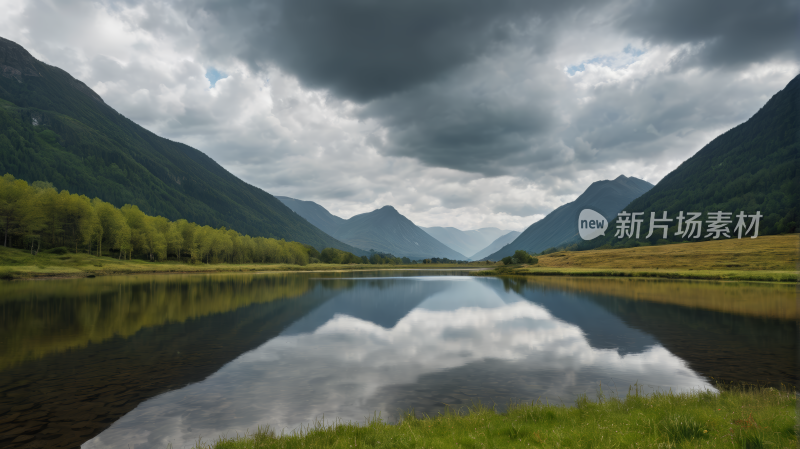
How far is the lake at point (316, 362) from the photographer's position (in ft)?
47.1

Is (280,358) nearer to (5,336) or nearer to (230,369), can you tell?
(230,369)

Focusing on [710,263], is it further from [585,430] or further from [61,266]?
[61,266]

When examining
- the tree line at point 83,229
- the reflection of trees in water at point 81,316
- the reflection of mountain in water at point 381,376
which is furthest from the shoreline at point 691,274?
the tree line at point 83,229

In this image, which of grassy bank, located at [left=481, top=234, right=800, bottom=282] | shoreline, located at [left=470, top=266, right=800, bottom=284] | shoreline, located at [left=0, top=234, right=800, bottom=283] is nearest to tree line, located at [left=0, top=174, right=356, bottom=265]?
shoreline, located at [left=0, top=234, right=800, bottom=283]

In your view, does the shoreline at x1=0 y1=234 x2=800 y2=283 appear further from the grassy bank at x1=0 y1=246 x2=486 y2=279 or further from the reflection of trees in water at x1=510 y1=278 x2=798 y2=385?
the reflection of trees in water at x1=510 y1=278 x2=798 y2=385

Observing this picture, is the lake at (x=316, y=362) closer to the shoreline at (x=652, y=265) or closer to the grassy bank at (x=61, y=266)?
the shoreline at (x=652, y=265)

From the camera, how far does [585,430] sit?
35.4 feet

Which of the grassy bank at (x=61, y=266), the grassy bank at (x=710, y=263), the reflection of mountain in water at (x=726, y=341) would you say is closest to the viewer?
the reflection of mountain in water at (x=726, y=341)

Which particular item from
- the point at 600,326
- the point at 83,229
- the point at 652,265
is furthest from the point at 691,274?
the point at 83,229

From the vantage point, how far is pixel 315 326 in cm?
3600

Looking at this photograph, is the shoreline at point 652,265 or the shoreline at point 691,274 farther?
the shoreline at point 652,265

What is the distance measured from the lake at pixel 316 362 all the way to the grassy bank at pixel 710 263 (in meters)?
62.7

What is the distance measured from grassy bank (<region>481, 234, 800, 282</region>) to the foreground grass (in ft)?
319

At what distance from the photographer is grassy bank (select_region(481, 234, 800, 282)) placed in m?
94.8
